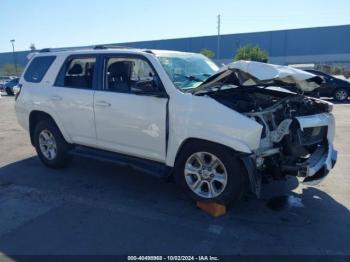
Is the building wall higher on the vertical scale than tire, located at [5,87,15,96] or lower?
higher

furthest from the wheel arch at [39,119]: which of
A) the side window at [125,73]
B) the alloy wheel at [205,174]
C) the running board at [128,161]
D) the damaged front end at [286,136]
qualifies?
the damaged front end at [286,136]

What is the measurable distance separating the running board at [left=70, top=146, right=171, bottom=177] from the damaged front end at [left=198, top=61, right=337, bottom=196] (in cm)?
114

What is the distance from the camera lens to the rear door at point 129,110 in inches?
193

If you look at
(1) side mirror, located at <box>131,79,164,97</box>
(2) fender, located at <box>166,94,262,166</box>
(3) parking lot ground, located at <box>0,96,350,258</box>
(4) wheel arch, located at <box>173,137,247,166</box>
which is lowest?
(3) parking lot ground, located at <box>0,96,350,258</box>

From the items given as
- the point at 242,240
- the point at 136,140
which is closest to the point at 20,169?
the point at 136,140

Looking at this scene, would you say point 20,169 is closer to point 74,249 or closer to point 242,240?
point 74,249

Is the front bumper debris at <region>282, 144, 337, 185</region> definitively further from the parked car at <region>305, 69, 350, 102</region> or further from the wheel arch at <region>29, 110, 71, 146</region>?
the parked car at <region>305, 69, 350, 102</region>

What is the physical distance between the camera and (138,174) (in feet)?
20.3

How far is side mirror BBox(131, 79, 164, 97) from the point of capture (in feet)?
15.9

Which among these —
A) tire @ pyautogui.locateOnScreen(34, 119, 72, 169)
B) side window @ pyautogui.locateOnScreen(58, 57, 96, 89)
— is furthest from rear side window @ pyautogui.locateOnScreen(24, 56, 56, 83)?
tire @ pyautogui.locateOnScreen(34, 119, 72, 169)

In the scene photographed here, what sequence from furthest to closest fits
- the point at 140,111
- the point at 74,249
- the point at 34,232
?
the point at 140,111 → the point at 34,232 → the point at 74,249

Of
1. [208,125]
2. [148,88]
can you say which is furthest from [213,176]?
[148,88]

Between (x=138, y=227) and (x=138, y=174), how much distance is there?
198 cm

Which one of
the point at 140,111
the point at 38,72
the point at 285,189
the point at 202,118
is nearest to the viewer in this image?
the point at 202,118
